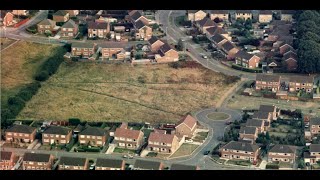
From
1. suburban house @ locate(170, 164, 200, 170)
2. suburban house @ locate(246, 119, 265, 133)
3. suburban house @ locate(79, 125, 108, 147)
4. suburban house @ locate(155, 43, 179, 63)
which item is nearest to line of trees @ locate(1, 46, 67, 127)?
suburban house @ locate(79, 125, 108, 147)

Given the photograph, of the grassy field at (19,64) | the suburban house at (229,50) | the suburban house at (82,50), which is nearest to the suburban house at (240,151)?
the grassy field at (19,64)

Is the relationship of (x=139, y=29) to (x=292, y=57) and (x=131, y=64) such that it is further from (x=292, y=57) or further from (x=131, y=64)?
(x=292, y=57)

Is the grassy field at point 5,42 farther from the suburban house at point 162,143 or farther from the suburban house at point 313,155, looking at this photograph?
the suburban house at point 313,155

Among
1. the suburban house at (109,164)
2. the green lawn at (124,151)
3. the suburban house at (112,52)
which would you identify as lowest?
the green lawn at (124,151)

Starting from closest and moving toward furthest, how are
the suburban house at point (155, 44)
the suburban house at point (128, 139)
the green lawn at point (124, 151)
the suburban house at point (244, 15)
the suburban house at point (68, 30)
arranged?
the green lawn at point (124, 151)
the suburban house at point (128, 139)
the suburban house at point (155, 44)
the suburban house at point (68, 30)
the suburban house at point (244, 15)

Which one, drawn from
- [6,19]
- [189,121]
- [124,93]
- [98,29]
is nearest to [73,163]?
[189,121]

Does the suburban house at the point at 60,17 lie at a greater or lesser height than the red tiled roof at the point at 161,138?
greater

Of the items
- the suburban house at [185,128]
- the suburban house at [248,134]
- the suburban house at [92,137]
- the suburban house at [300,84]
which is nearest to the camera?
the suburban house at [92,137]

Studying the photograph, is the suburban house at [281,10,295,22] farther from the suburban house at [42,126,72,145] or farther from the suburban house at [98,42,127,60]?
the suburban house at [42,126,72,145]

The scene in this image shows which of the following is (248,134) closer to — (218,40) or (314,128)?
(314,128)
